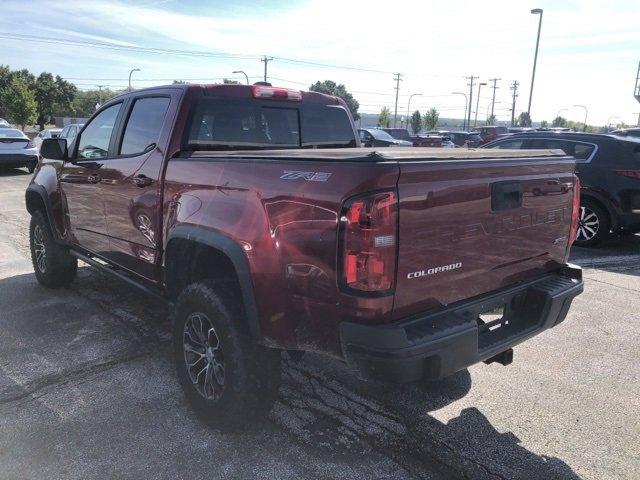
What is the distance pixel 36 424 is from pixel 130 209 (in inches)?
58.8

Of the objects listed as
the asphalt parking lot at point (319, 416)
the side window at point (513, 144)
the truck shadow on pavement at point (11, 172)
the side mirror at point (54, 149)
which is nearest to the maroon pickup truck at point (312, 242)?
the asphalt parking lot at point (319, 416)

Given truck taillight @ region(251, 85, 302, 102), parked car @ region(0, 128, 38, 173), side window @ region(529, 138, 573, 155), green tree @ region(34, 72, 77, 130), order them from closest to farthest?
1. truck taillight @ region(251, 85, 302, 102)
2. side window @ region(529, 138, 573, 155)
3. parked car @ region(0, 128, 38, 173)
4. green tree @ region(34, 72, 77, 130)

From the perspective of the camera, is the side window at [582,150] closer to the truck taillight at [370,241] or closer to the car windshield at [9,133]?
the truck taillight at [370,241]

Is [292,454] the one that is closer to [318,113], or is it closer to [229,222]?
[229,222]

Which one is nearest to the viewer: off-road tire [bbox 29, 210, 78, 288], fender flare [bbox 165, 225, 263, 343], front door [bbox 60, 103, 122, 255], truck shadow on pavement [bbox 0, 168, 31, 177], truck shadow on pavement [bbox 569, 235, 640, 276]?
fender flare [bbox 165, 225, 263, 343]

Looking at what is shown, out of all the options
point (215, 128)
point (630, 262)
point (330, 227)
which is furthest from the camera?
point (630, 262)

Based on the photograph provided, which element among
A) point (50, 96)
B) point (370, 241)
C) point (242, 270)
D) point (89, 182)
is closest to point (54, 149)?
point (89, 182)

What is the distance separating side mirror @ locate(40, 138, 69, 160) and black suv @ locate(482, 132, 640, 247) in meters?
7.02

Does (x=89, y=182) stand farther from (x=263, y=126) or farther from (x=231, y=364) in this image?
(x=231, y=364)

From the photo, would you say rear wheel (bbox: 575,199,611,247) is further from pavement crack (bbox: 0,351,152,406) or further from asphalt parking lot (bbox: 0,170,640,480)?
pavement crack (bbox: 0,351,152,406)

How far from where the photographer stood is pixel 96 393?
11.2 ft

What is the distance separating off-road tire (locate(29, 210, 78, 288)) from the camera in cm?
531

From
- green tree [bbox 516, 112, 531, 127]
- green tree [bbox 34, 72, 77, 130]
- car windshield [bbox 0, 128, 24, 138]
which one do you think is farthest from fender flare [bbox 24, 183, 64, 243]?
green tree [bbox 34, 72, 77, 130]

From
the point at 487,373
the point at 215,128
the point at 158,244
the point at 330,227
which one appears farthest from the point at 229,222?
the point at 487,373
